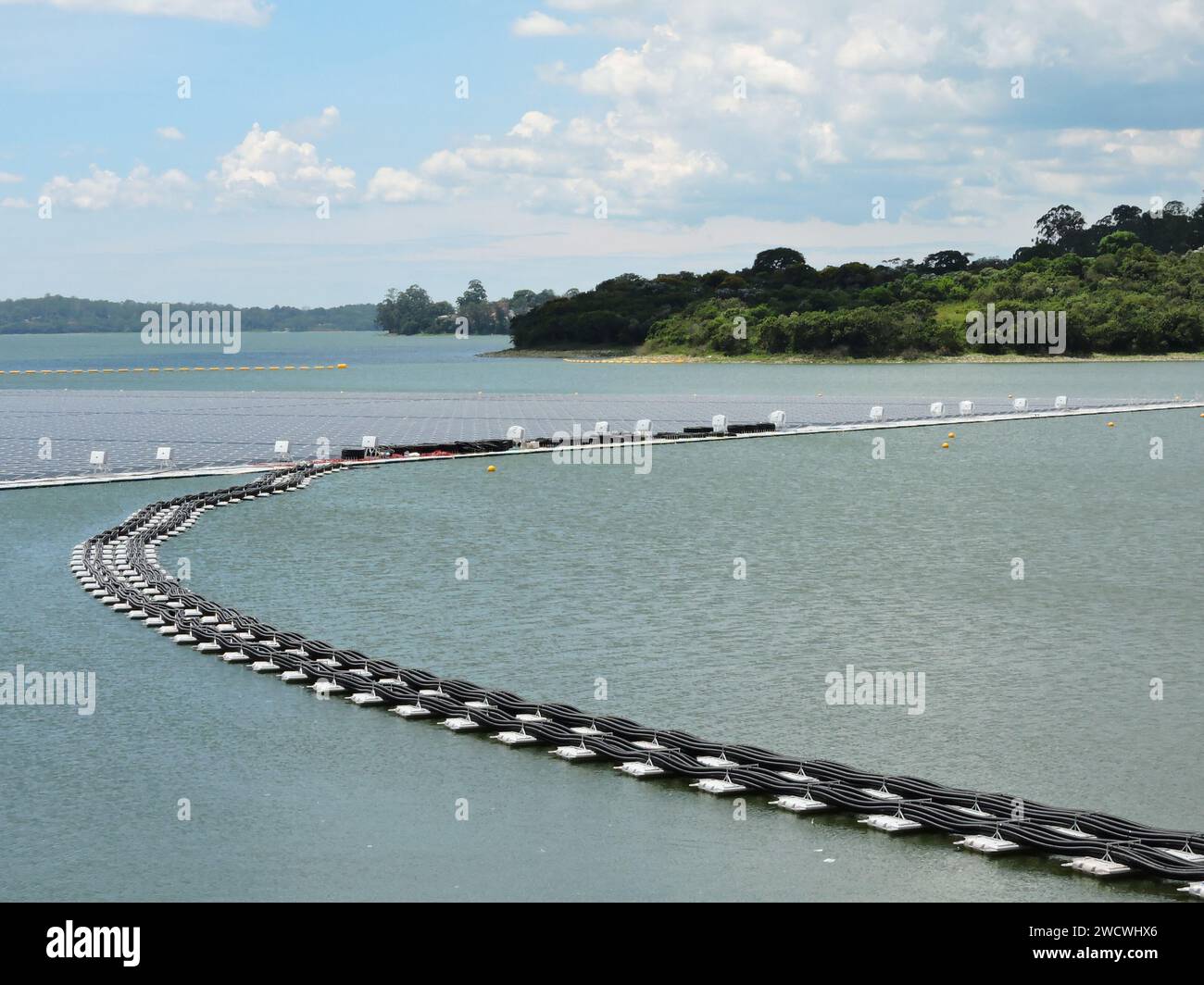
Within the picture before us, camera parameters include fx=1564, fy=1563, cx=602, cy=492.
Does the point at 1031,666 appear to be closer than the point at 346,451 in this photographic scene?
Yes

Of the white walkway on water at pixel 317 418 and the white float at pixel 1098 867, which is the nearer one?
the white float at pixel 1098 867

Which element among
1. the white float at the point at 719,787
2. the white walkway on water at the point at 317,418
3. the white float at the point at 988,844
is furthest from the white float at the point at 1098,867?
the white walkway on water at the point at 317,418

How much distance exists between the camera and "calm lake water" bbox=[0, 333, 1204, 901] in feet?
43.8

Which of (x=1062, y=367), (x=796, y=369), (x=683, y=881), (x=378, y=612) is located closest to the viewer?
(x=683, y=881)

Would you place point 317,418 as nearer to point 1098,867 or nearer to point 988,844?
point 988,844

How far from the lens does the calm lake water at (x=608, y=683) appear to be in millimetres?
13344

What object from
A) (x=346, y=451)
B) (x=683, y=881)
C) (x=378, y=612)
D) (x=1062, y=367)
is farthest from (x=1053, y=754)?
(x=1062, y=367)

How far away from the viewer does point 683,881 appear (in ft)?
42.0

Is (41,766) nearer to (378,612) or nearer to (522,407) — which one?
(378,612)

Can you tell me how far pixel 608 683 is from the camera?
2033cm

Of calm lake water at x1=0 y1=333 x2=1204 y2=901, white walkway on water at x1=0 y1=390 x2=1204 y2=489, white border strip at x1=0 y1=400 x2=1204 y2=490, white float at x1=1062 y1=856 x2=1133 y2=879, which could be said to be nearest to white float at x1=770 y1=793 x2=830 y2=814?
calm lake water at x1=0 y1=333 x2=1204 y2=901

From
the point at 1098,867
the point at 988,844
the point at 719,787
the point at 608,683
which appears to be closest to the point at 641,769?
the point at 719,787

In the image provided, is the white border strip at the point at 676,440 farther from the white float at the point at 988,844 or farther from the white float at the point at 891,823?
the white float at the point at 988,844
